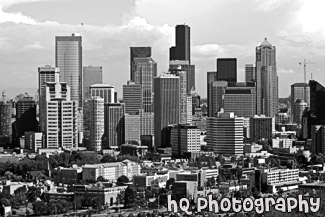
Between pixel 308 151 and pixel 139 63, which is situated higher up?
pixel 139 63

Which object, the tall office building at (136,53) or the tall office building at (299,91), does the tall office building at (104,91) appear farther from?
the tall office building at (299,91)

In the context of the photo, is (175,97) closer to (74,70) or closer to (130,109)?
(130,109)

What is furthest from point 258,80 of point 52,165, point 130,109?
point 52,165

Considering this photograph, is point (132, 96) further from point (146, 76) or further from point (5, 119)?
point (5, 119)

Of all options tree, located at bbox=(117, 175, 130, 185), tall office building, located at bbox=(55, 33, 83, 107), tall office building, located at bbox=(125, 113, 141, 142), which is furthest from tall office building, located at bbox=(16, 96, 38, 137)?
tree, located at bbox=(117, 175, 130, 185)

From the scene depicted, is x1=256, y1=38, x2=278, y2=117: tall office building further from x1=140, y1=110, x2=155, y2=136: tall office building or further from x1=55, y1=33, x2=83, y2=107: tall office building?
x1=140, y1=110, x2=155, y2=136: tall office building

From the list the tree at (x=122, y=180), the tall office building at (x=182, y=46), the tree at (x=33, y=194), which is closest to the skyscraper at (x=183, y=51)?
the tall office building at (x=182, y=46)

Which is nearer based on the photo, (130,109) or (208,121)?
(208,121)
